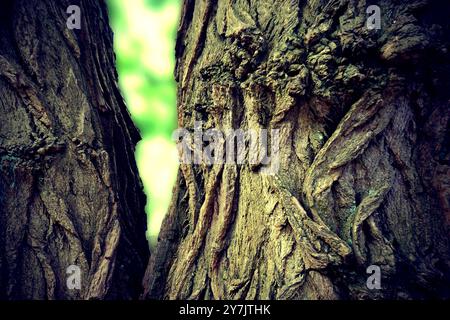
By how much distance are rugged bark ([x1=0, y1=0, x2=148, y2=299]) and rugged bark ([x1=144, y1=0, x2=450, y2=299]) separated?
0.55m

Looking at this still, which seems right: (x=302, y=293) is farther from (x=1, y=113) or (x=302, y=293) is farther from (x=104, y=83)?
(x=1, y=113)

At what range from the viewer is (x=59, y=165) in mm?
2959

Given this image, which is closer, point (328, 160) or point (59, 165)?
point (328, 160)

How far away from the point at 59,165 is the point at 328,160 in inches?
72.2

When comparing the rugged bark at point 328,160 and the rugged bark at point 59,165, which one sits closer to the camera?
the rugged bark at point 328,160

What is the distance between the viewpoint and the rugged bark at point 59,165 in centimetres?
286

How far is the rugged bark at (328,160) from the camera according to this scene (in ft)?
8.48

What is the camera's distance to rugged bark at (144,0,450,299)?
2.59m

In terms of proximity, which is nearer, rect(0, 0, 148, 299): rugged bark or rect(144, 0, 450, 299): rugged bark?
rect(144, 0, 450, 299): rugged bark

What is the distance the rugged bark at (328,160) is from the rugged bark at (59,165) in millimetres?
551

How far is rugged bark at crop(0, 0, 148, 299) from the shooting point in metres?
2.86
